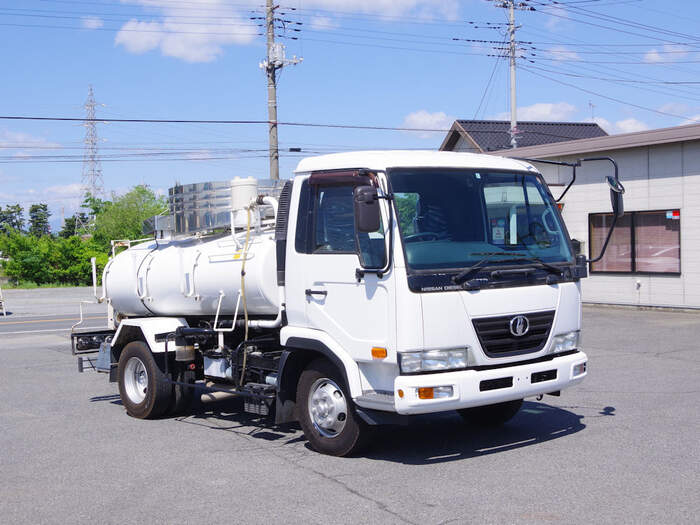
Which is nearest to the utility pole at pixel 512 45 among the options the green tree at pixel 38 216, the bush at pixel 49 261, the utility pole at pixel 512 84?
the utility pole at pixel 512 84

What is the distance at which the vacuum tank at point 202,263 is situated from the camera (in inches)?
321

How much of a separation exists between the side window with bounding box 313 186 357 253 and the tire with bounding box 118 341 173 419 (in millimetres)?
3076

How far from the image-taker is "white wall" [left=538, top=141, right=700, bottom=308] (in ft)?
63.6

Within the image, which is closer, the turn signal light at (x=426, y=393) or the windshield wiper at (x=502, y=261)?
the turn signal light at (x=426, y=393)

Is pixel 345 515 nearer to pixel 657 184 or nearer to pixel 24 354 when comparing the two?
pixel 24 354

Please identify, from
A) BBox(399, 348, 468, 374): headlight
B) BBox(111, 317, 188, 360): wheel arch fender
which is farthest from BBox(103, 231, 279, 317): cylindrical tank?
BBox(399, 348, 468, 374): headlight

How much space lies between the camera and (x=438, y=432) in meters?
8.40

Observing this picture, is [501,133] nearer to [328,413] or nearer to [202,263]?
[202,263]

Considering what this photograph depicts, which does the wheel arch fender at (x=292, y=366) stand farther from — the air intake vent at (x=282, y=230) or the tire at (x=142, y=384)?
the tire at (x=142, y=384)

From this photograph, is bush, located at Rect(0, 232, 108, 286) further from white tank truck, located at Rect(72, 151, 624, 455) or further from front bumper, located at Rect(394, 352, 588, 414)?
front bumper, located at Rect(394, 352, 588, 414)

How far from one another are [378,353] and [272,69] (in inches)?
964

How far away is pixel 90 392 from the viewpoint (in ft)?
37.9

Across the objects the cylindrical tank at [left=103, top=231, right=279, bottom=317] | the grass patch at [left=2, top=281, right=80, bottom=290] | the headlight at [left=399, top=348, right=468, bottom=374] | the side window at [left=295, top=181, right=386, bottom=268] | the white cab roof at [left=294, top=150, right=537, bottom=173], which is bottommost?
the grass patch at [left=2, top=281, right=80, bottom=290]

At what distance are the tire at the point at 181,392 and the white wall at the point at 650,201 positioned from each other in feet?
46.0
